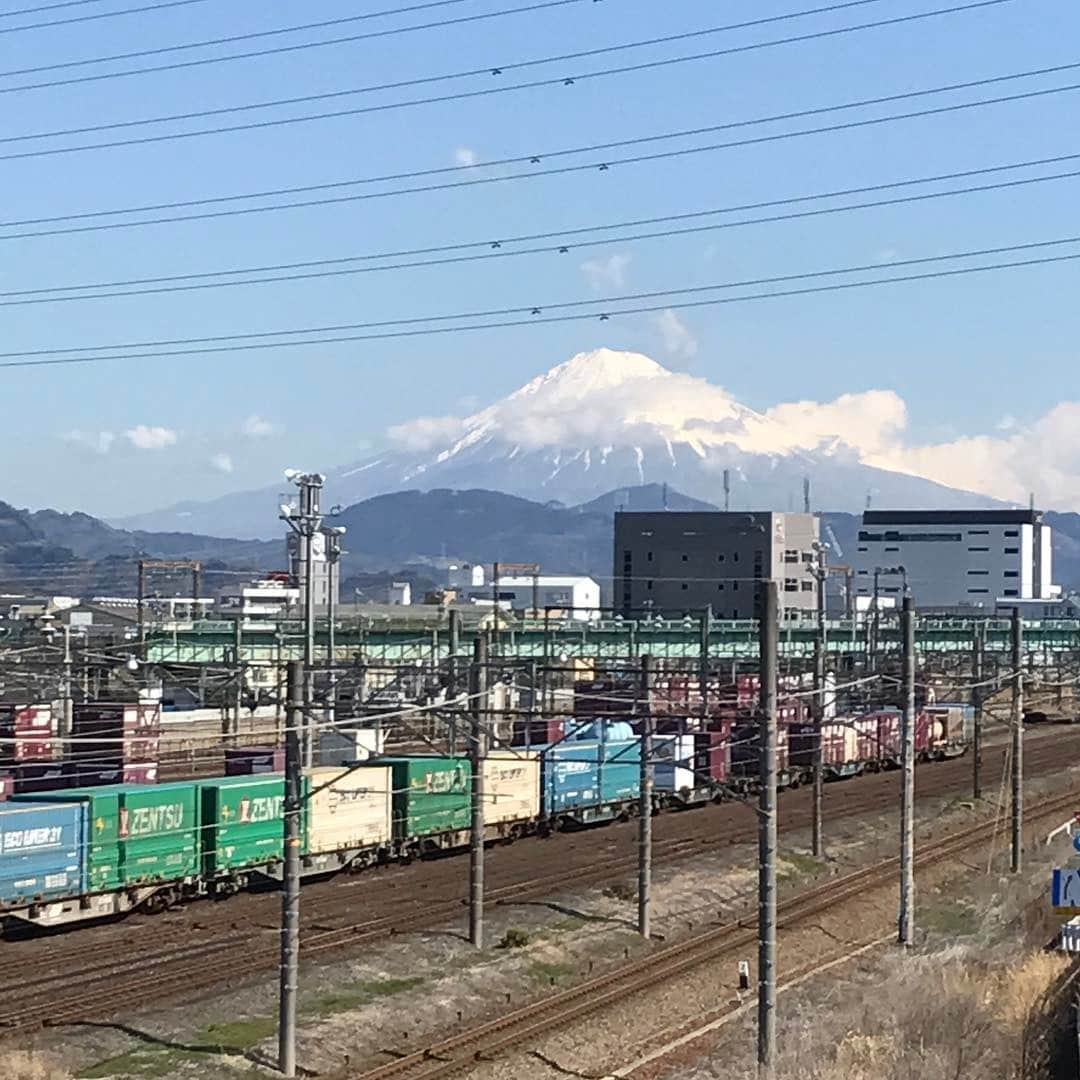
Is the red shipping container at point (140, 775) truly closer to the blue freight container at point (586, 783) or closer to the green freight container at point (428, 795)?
the green freight container at point (428, 795)

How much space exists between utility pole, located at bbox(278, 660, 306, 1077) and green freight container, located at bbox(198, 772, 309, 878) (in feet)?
38.3

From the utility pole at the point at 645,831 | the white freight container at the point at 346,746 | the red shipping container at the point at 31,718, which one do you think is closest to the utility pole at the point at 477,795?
the utility pole at the point at 645,831

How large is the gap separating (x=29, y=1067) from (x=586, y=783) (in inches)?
1085

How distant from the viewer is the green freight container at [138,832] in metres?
30.4

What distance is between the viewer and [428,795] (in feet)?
130

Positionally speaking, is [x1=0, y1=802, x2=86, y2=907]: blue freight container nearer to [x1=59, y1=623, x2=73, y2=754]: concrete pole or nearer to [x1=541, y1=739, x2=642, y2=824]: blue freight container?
[x1=59, y1=623, x2=73, y2=754]: concrete pole

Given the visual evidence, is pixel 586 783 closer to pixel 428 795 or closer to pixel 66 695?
pixel 428 795

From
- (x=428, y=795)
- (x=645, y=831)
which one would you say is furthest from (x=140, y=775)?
(x=645, y=831)

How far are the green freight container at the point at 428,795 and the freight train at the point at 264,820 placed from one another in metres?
0.04

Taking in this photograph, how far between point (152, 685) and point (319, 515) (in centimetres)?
762

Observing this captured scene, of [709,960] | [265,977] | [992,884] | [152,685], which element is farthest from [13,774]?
[992,884]

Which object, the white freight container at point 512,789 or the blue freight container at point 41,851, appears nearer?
the blue freight container at point 41,851

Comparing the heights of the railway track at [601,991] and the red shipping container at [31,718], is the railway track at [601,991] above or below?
below

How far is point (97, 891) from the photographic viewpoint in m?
30.6
